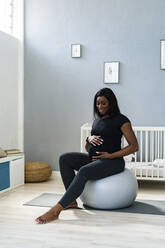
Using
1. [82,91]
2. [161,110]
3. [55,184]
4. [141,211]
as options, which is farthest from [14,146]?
[141,211]

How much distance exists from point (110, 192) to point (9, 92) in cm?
217

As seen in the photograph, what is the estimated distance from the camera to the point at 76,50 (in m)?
4.73

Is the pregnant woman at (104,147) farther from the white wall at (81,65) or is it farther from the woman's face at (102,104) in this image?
the white wall at (81,65)

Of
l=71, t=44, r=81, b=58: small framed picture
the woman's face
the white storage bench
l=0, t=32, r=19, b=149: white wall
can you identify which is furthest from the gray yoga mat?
l=71, t=44, r=81, b=58: small framed picture

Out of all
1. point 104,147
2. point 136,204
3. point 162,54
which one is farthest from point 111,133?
point 162,54

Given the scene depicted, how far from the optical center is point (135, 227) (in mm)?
2641

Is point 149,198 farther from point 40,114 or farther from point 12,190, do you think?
point 40,114

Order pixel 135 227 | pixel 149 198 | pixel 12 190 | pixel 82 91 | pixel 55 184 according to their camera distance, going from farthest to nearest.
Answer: pixel 82 91 < pixel 55 184 < pixel 12 190 < pixel 149 198 < pixel 135 227

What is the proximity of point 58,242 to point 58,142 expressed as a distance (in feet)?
8.54

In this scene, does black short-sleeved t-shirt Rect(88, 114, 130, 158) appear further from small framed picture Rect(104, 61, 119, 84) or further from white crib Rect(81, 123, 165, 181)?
small framed picture Rect(104, 61, 119, 84)

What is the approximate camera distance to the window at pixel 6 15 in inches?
187

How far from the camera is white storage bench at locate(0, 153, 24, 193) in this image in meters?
3.76

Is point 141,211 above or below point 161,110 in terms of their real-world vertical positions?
below

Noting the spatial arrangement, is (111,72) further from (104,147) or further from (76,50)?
(104,147)
